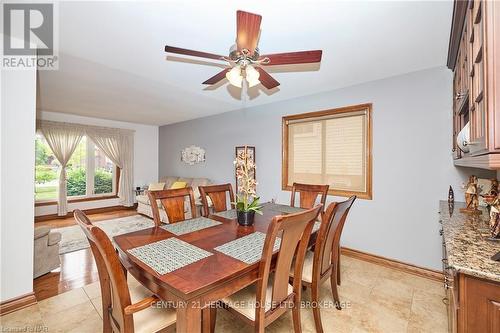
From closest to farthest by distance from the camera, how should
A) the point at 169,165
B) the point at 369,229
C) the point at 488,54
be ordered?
the point at 488,54
the point at 369,229
the point at 169,165

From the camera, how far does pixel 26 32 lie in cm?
196

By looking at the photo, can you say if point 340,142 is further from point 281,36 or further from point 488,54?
point 488,54

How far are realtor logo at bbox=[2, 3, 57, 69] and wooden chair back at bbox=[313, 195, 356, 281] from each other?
2.52m

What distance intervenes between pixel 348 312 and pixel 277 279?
1.18 m

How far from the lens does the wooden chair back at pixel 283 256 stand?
117cm


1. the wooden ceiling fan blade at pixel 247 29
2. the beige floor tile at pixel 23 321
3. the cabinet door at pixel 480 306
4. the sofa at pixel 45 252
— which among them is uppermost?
the wooden ceiling fan blade at pixel 247 29

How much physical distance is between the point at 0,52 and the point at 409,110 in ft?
13.8

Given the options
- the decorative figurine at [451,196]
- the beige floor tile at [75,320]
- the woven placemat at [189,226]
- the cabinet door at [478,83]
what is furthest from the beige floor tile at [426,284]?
the beige floor tile at [75,320]

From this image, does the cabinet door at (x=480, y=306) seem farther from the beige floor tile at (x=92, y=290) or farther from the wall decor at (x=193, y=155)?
the wall decor at (x=193, y=155)

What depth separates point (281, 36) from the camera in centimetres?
199

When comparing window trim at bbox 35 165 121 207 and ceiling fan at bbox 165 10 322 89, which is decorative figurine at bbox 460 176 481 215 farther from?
window trim at bbox 35 165 121 207

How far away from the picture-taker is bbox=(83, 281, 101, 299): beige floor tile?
2.27 metres

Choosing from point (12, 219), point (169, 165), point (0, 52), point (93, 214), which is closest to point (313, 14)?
point (0, 52)

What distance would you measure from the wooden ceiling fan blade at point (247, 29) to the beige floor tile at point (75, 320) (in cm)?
248
